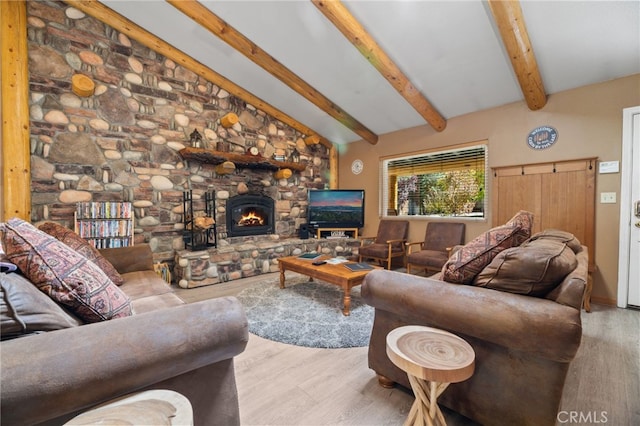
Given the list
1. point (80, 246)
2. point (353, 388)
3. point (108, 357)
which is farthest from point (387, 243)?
point (108, 357)

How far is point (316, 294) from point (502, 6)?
3.19 metres

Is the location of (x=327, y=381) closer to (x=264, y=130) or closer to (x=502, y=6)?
(x=502, y=6)

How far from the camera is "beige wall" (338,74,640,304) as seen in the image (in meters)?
2.92

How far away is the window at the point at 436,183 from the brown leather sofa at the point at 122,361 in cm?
397

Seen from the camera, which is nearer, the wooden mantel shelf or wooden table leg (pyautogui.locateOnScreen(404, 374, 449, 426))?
wooden table leg (pyautogui.locateOnScreen(404, 374, 449, 426))

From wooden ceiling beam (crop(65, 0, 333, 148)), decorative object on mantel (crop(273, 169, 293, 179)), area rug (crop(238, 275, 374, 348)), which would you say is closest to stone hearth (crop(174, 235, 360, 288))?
→ area rug (crop(238, 275, 374, 348))

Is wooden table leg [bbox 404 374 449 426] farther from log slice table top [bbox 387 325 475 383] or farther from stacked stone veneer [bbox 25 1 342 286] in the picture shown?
stacked stone veneer [bbox 25 1 342 286]

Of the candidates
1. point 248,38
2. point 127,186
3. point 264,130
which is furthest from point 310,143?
point 127,186

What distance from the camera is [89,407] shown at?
81cm

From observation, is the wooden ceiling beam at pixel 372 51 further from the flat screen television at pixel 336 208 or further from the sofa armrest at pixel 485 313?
the sofa armrest at pixel 485 313

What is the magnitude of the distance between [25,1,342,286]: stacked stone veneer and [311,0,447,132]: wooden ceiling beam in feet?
7.75

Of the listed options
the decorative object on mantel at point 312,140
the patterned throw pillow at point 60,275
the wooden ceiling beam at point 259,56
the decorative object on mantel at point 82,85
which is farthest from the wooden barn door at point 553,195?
the decorative object on mantel at point 82,85

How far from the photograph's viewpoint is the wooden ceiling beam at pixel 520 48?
2.29m

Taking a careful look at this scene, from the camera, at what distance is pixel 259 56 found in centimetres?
351
